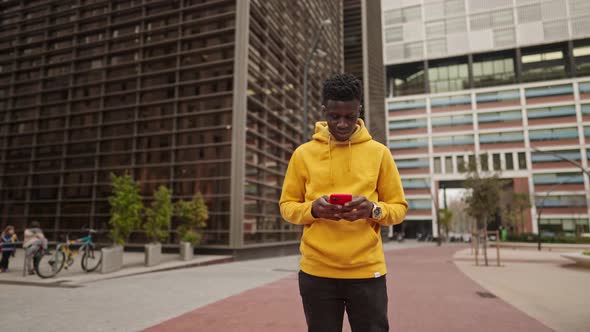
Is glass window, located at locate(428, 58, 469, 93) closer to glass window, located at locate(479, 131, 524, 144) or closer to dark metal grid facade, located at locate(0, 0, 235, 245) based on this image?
glass window, located at locate(479, 131, 524, 144)

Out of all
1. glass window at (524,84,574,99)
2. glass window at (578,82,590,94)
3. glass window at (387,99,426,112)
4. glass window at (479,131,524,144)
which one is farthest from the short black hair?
glass window at (578,82,590,94)

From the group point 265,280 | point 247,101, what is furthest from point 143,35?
point 265,280

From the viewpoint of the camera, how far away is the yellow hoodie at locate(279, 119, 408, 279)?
81.7 inches

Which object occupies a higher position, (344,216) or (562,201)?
(562,201)

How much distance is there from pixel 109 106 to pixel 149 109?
3129 mm

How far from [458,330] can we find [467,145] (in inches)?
2721

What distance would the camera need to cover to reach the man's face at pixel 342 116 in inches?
84.9

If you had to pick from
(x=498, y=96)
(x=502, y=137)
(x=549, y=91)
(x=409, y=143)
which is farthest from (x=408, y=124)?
(x=549, y=91)

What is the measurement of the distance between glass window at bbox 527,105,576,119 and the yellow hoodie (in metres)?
73.2

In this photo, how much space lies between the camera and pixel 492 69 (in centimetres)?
6888

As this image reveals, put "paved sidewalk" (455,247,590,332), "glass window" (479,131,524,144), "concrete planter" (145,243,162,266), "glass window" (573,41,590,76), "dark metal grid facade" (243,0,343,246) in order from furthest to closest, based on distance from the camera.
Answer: "glass window" (479,131,524,144), "glass window" (573,41,590,76), "dark metal grid facade" (243,0,343,246), "concrete planter" (145,243,162,266), "paved sidewalk" (455,247,590,332)

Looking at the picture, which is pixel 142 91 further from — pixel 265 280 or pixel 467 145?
pixel 467 145

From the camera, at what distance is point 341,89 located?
2.14 m

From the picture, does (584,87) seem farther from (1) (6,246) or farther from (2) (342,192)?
(2) (342,192)
